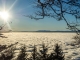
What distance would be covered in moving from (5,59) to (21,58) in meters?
0.59

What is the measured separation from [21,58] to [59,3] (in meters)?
1.63

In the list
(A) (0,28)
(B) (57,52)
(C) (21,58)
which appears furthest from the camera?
(B) (57,52)

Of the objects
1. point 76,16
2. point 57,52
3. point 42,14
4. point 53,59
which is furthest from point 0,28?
point 57,52

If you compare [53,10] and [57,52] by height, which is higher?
[53,10]

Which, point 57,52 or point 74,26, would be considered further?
point 57,52

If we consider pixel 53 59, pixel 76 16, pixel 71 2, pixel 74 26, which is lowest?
pixel 53 59

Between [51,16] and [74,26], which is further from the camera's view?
[51,16]

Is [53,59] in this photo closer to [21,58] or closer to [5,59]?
[21,58]

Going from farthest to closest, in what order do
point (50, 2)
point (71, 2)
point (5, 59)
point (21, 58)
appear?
point (21, 58)
point (5, 59)
point (50, 2)
point (71, 2)

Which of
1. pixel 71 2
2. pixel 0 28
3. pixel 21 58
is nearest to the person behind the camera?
pixel 0 28

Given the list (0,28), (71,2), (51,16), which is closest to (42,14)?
(51,16)

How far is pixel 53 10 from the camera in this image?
2.86 metres

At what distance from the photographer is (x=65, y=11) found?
8.98 ft

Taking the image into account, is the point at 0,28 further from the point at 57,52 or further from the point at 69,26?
the point at 57,52
